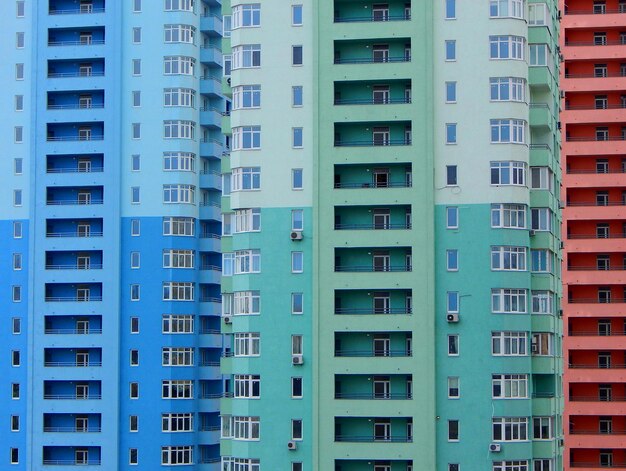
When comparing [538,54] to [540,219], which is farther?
[538,54]

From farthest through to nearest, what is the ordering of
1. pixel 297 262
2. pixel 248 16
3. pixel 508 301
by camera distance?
pixel 248 16 < pixel 297 262 < pixel 508 301

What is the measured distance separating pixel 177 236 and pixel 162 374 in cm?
944

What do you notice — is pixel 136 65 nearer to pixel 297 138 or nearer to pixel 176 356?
pixel 176 356

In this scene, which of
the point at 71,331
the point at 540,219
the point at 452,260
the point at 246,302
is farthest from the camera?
the point at 71,331

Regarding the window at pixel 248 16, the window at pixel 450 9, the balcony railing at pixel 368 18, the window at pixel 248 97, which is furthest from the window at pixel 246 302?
the window at pixel 450 9

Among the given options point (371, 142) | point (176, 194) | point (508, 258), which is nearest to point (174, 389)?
point (176, 194)

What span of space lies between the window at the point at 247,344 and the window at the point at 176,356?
19.0m

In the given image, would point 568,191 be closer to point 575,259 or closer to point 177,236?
point 575,259

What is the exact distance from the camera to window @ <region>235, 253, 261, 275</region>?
86062 mm

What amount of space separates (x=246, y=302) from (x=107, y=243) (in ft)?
71.6

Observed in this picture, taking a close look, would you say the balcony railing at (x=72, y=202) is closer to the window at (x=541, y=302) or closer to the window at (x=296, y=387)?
the window at (x=296, y=387)

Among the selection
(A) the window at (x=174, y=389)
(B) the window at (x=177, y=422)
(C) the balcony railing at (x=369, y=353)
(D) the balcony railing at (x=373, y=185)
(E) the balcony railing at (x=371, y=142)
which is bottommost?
(B) the window at (x=177, y=422)

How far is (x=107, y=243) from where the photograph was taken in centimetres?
10512

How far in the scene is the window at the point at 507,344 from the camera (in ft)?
275
